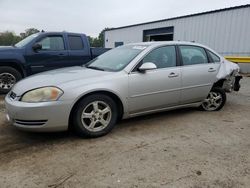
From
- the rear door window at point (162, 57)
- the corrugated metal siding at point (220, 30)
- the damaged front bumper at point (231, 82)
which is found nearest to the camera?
the rear door window at point (162, 57)

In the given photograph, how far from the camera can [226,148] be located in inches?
138

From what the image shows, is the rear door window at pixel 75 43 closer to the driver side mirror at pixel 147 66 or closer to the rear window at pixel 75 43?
the rear window at pixel 75 43

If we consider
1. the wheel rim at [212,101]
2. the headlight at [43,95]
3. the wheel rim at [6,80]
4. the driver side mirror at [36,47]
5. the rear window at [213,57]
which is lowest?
the wheel rim at [212,101]

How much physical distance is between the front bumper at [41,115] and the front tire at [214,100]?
3.14 metres

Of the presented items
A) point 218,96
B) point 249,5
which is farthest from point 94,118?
point 249,5

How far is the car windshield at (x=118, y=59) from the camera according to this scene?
13.9ft

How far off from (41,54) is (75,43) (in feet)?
3.90

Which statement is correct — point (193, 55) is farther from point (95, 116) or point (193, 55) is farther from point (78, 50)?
point (78, 50)

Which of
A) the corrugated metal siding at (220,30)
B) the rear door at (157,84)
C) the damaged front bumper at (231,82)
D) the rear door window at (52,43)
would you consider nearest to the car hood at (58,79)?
the rear door at (157,84)

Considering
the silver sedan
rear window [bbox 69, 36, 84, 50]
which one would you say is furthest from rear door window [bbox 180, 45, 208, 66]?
rear window [bbox 69, 36, 84, 50]

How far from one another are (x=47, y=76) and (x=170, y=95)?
218 centimetres

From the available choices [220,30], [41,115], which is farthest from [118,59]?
[220,30]

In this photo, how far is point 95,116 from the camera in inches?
147

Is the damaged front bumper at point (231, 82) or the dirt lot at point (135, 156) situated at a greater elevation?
the damaged front bumper at point (231, 82)
